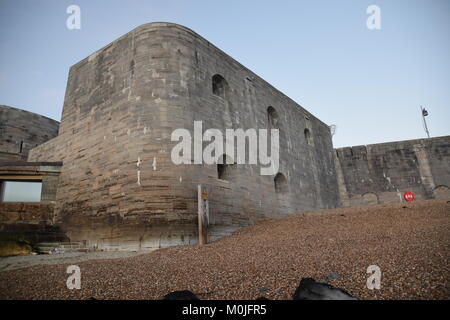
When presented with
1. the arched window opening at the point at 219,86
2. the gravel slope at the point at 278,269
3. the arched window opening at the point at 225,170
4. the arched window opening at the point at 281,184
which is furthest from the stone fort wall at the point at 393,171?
the gravel slope at the point at 278,269

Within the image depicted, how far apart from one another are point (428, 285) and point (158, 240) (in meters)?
5.55

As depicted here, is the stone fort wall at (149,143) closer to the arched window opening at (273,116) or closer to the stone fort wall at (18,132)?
the arched window opening at (273,116)

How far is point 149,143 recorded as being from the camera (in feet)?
25.0

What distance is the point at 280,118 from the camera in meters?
13.4

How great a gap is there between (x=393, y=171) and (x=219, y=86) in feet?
46.8

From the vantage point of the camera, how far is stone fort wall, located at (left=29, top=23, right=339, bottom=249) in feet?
23.8

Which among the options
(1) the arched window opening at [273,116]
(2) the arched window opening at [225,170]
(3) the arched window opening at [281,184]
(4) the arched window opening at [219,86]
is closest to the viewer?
(2) the arched window opening at [225,170]

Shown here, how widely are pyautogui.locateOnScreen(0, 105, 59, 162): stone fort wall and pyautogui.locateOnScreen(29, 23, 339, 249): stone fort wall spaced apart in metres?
2.73

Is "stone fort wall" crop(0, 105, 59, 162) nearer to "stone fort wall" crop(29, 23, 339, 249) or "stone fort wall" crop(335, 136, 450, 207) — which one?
"stone fort wall" crop(29, 23, 339, 249)

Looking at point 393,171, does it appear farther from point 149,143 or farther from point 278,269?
point 278,269

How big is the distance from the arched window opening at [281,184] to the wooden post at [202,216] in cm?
550

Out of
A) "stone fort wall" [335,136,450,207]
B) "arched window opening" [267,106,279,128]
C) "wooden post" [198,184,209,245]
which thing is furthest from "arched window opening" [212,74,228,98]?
"stone fort wall" [335,136,450,207]

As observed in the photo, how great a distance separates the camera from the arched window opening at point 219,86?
1043 cm
